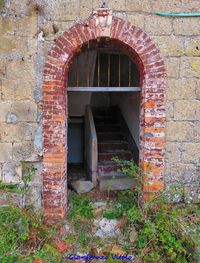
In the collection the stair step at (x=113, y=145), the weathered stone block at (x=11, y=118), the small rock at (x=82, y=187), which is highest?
the weathered stone block at (x=11, y=118)

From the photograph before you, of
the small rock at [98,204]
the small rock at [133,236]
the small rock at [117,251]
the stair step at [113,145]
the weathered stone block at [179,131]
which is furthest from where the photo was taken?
the stair step at [113,145]

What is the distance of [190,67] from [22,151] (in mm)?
2774

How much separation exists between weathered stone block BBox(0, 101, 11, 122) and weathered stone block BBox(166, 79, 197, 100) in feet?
7.72

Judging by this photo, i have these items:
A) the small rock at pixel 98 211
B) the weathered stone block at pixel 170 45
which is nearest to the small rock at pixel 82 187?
the small rock at pixel 98 211

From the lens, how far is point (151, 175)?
3883mm

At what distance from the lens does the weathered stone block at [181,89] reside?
3.84 metres

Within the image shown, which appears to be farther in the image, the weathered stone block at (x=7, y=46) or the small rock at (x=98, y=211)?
the small rock at (x=98, y=211)

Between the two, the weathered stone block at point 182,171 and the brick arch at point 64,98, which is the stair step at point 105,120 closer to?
the brick arch at point 64,98

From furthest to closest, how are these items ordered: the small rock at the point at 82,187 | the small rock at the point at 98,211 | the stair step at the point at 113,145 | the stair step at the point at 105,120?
the stair step at the point at 105,120 < the stair step at the point at 113,145 < the small rock at the point at 82,187 < the small rock at the point at 98,211

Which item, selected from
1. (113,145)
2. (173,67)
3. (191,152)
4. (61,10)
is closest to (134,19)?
(173,67)

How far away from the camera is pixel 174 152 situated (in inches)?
154

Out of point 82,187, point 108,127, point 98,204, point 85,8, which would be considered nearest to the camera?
point 85,8

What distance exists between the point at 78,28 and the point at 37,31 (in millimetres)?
592

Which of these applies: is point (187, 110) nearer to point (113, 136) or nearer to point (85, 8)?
point (85, 8)
